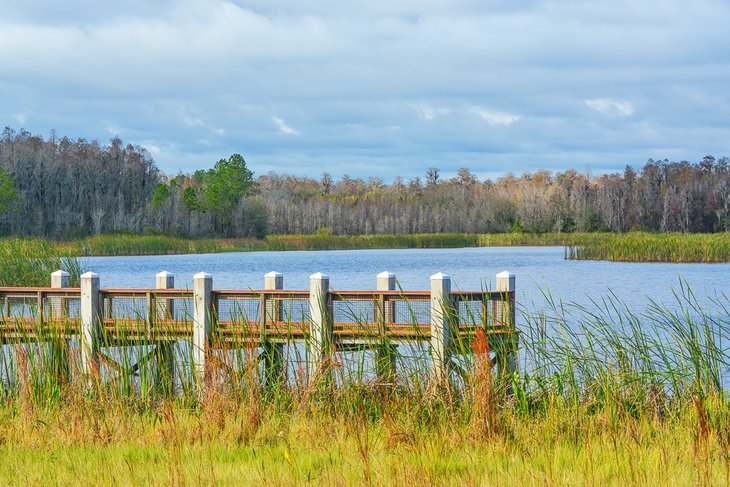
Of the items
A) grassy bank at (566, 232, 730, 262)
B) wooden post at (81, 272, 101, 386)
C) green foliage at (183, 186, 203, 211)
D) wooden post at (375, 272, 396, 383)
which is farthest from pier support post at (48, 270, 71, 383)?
green foliage at (183, 186, 203, 211)

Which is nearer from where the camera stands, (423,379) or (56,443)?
(56,443)

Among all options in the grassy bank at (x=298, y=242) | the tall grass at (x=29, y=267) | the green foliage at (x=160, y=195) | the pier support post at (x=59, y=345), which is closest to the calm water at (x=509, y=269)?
the tall grass at (x=29, y=267)

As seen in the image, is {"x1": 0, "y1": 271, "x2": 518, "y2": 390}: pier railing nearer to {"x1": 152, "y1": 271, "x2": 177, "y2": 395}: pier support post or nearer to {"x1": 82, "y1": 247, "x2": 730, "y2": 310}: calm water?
{"x1": 152, "y1": 271, "x2": 177, "y2": 395}: pier support post

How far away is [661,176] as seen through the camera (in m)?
91.7

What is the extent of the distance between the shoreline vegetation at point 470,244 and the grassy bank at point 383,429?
19.5 meters

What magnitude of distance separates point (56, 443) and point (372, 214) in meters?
69.8

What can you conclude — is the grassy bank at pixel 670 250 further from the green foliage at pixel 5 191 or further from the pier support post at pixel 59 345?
the green foliage at pixel 5 191

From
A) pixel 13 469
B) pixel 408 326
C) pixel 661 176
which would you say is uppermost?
pixel 661 176

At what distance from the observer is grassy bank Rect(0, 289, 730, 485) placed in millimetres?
6230

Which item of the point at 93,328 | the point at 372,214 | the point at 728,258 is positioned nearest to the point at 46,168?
the point at 372,214

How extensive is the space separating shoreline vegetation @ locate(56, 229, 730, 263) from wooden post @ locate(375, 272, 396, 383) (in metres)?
17.4

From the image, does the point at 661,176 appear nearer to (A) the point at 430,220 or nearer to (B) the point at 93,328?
(A) the point at 430,220

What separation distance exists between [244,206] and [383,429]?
6587 cm

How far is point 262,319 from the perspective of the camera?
1083cm
